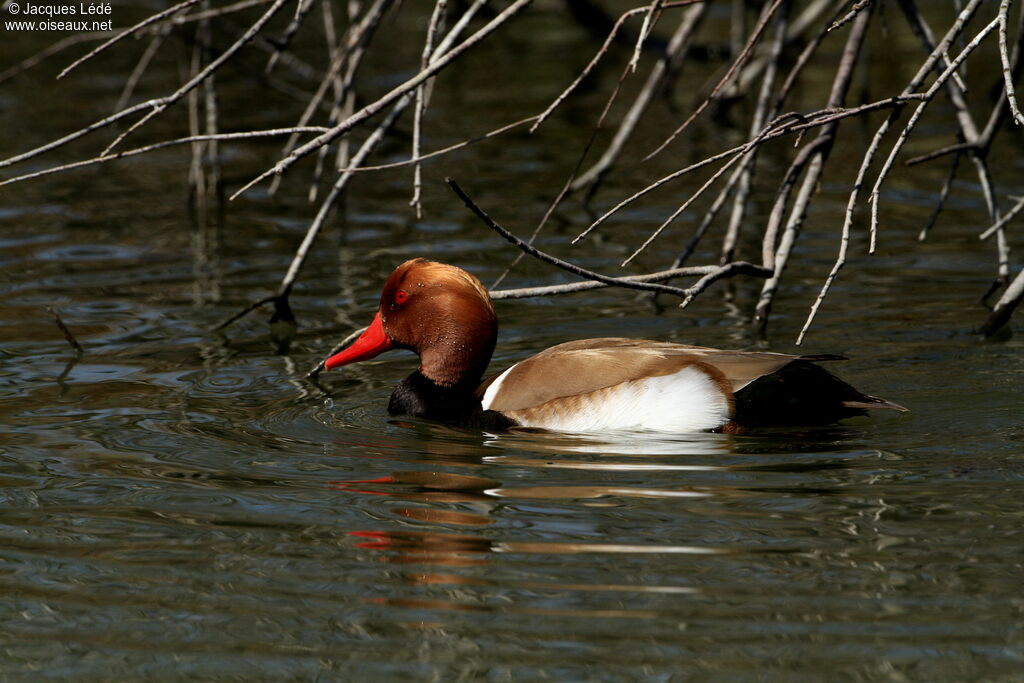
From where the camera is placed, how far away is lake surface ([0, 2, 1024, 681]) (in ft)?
12.0

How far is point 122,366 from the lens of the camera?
22.6 feet

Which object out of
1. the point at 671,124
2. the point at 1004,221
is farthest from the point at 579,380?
the point at 671,124

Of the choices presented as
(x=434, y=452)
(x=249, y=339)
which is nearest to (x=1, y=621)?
(x=434, y=452)

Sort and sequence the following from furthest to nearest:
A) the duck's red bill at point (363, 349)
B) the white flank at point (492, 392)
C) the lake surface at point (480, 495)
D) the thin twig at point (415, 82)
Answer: the duck's red bill at point (363, 349), the white flank at point (492, 392), the thin twig at point (415, 82), the lake surface at point (480, 495)

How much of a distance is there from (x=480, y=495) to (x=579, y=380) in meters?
0.91

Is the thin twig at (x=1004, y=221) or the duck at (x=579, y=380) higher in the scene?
the thin twig at (x=1004, y=221)

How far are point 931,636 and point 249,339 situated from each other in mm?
4543

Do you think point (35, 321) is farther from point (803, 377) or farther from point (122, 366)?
point (803, 377)

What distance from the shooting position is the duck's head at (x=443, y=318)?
6.06m

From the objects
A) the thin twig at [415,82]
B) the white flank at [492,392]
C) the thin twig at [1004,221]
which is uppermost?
the thin twig at [415,82]

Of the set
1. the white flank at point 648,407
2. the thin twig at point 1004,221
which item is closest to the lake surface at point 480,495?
the white flank at point 648,407

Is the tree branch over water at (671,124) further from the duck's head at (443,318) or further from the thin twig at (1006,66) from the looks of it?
the duck's head at (443,318)

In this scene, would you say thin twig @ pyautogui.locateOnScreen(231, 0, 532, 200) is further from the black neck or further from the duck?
the black neck

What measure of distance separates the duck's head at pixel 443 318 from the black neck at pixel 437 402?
4cm
